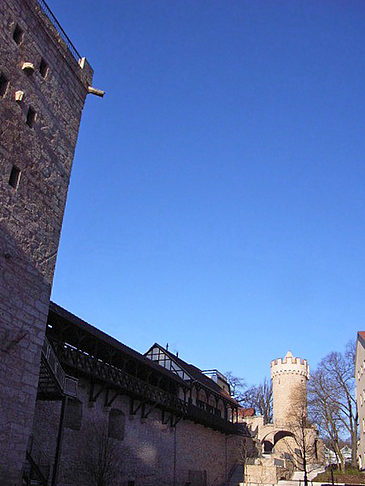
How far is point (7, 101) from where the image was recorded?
42.6 feet

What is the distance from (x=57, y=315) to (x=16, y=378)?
26.1ft

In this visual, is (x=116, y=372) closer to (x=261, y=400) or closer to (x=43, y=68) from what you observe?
(x=43, y=68)

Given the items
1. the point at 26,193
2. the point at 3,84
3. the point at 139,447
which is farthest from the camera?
the point at 139,447

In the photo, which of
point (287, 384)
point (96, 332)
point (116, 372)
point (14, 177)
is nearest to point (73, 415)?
point (116, 372)

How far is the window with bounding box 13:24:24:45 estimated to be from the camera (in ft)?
44.6

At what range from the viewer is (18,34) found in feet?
45.0

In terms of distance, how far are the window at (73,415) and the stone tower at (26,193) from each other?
8407 mm

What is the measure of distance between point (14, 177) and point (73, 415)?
38.7 feet

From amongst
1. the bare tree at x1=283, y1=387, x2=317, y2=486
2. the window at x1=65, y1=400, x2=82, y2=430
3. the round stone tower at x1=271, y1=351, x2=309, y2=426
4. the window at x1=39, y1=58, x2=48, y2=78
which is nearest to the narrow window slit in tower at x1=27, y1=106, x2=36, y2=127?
the window at x1=39, y1=58, x2=48, y2=78

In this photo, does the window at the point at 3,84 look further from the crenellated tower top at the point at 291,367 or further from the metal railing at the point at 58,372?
the crenellated tower top at the point at 291,367

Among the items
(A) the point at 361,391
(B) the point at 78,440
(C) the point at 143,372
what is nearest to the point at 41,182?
(B) the point at 78,440

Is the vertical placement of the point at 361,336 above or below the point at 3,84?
above

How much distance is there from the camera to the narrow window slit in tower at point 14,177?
42.5ft

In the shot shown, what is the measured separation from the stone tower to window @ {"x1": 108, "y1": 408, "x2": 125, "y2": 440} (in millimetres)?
11723
